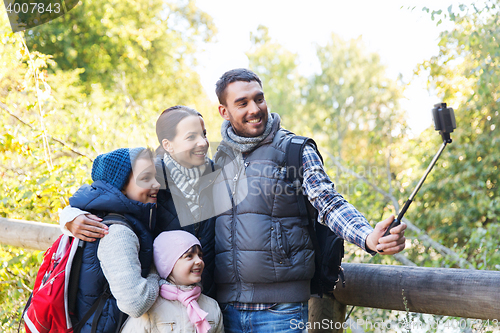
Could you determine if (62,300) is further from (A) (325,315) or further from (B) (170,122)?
(A) (325,315)

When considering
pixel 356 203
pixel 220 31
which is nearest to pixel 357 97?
pixel 220 31

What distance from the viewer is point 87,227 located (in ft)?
5.44

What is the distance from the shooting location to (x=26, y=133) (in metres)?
4.17

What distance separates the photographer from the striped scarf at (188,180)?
194cm

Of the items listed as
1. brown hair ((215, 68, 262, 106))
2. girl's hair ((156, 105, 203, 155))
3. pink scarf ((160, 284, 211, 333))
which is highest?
brown hair ((215, 68, 262, 106))

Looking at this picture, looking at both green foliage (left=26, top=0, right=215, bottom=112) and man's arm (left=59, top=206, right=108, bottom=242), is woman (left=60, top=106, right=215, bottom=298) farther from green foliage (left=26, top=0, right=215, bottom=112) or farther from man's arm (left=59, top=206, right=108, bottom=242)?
green foliage (left=26, top=0, right=215, bottom=112)

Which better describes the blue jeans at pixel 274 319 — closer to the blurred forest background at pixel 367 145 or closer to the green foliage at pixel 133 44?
the blurred forest background at pixel 367 145

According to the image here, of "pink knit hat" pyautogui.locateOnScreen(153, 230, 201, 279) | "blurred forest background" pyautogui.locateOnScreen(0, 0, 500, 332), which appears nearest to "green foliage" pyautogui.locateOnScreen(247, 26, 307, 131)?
"blurred forest background" pyautogui.locateOnScreen(0, 0, 500, 332)

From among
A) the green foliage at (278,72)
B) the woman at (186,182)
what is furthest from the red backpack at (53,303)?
the green foliage at (278,72)

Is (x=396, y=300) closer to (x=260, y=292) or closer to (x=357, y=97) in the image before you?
(x=260, y=292)

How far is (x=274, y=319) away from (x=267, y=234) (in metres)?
0.35

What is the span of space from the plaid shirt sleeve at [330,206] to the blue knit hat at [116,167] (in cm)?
72

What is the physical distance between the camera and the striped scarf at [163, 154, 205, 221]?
1.94 meters

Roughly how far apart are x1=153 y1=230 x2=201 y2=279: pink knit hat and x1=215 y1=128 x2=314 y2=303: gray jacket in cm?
18
